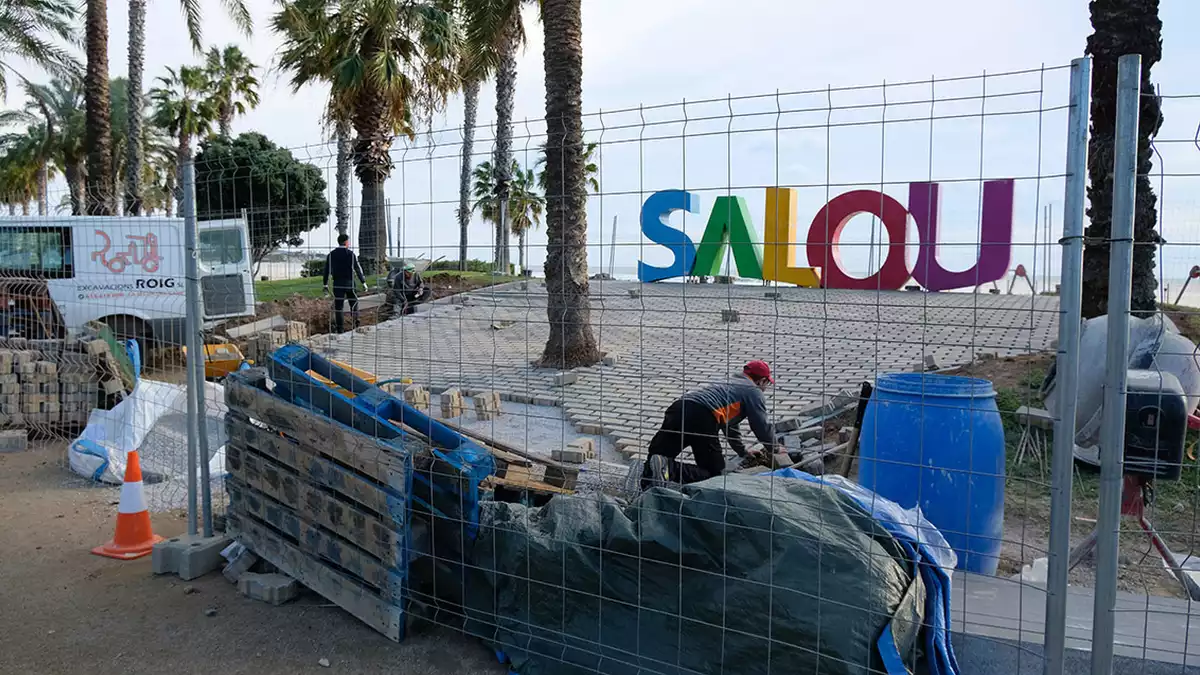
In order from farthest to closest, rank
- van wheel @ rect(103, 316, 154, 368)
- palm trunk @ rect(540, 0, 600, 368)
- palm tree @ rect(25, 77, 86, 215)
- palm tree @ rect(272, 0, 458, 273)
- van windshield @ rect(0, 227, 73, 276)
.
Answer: palm tree @ rect(25, 77, 86, 215) < palm tree @ rect(272, 0, 458, 273) < van wheel @ rect(103, 316, 154, 368) < van windshield @ rect(0, 227, 73, 276) < palm trunk @ rect(540, 0, 600, 368)

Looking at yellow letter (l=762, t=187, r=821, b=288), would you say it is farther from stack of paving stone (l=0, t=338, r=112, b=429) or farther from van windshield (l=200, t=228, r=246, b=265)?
stack of paving stone (l=0, t=338, r=112, b=429)

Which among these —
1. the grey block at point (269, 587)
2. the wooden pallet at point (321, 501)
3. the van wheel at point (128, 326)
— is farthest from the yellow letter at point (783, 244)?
the van wheel at point (128, 326)

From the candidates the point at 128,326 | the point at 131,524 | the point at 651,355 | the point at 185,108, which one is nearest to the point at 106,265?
the point at 128,326

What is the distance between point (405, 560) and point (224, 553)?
64.4 inches

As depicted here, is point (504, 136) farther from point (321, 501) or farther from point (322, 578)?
point (322, 578)

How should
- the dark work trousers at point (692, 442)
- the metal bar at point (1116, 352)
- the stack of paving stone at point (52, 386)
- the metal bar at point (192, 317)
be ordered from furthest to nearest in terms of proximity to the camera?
the stack of paving stone at point (52, 386), the dark work trousers at point (692, 442), the metal bar at point (192, 317), the metal bar at point (1116, 352)

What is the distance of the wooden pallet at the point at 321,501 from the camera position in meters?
3.60

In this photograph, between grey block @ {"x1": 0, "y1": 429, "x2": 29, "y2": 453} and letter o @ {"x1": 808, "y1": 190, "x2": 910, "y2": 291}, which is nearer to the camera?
letter o @ {"x1": 808, "y1": 190, "x2": 910, "y2": 291}

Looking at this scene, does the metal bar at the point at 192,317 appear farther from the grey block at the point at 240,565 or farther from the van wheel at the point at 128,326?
the van wheel at the point at 128,326

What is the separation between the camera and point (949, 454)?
11.3 ft

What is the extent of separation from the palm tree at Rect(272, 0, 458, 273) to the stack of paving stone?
34.1 feet

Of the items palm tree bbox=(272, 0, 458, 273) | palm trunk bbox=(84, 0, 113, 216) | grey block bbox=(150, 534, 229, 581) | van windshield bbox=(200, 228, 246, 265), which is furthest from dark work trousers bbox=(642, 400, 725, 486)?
palm trunk bbox=(84, 0, 113, 216)

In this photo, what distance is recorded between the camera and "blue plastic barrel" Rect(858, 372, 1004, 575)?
3426 millimetres

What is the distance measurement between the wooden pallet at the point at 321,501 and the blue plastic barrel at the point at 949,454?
2121 millimetres
